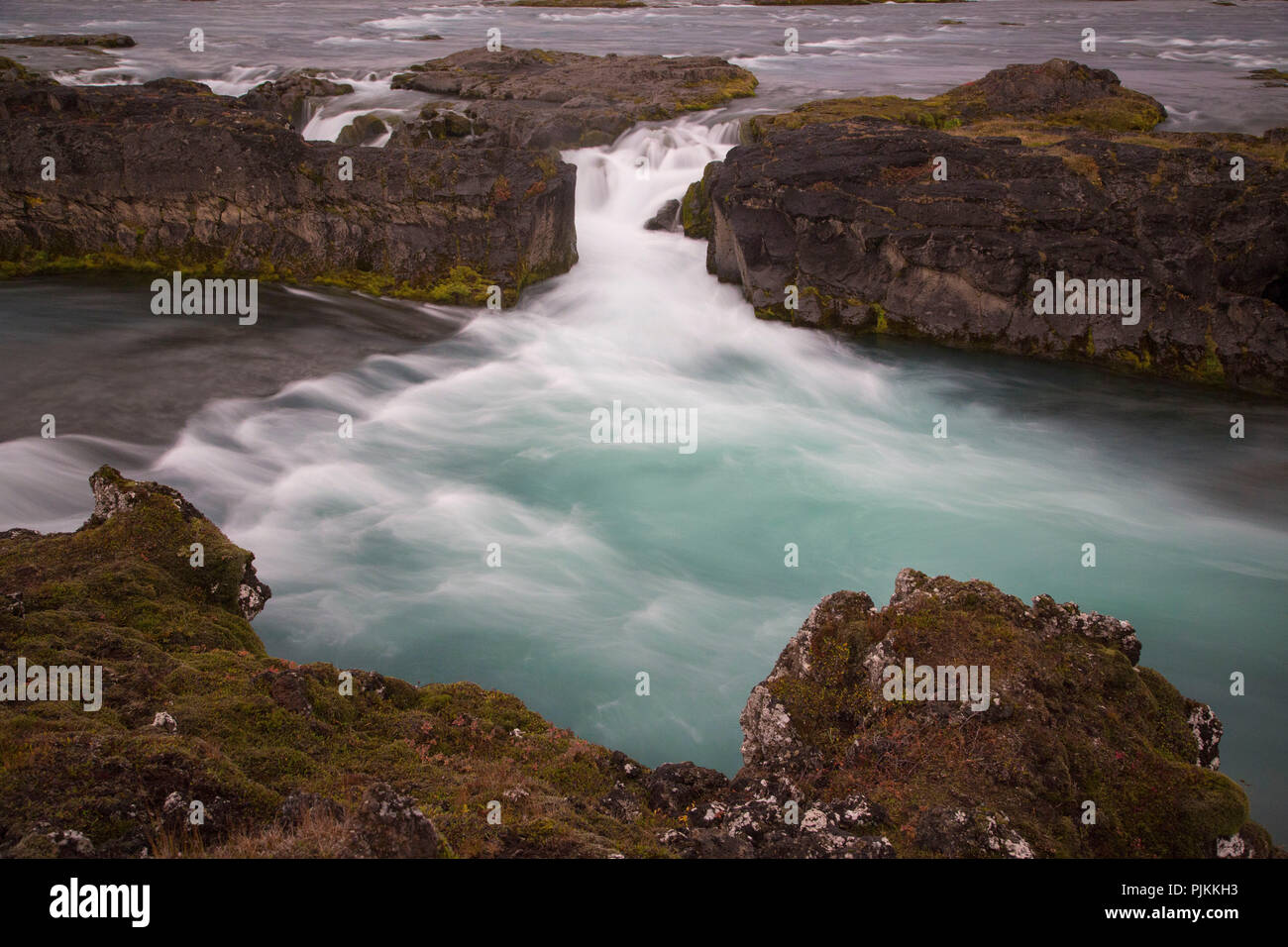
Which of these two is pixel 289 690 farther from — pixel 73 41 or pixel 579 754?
pixel 73 41

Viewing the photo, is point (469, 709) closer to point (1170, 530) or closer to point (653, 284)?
point (1170, 530)

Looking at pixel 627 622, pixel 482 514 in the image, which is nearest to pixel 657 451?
pixel 482 514

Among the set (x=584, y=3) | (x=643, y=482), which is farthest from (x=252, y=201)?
(x=584, y=3)

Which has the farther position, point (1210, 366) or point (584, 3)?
point (584, 3)

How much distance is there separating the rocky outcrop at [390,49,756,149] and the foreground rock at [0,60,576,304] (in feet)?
17.4

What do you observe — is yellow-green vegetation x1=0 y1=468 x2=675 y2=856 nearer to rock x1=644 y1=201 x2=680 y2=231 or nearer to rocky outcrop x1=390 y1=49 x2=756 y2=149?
rock x1=644 y1=201 x2=680 y2=231

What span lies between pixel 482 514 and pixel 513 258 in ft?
32.5

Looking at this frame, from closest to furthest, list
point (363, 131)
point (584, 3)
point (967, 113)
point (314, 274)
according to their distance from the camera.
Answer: point (314, 274) < point (967, 113) < point (363, 131) < point (584, 3)

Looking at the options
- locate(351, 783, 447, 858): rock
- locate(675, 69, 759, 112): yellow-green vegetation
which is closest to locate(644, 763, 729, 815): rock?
locate(351, 783, 447, 858): rock

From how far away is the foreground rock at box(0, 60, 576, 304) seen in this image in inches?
937

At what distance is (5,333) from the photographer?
21172 millimetres

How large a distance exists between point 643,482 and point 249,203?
13.4 metres

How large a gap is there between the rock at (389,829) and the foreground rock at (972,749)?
6.90 ft

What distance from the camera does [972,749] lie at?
26.7ft
